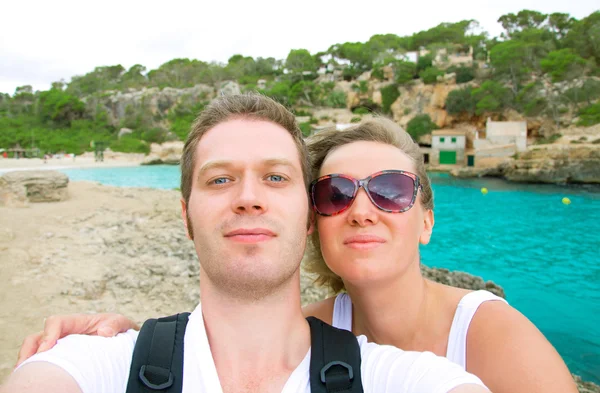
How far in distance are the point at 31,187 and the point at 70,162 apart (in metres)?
31.6

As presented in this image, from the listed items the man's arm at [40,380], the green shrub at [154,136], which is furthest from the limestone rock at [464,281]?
the green shrub at [154,136]

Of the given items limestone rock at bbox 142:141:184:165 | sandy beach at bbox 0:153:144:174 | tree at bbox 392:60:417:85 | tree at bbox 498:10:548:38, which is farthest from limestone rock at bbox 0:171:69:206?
tree at bbox 498:10:548:38

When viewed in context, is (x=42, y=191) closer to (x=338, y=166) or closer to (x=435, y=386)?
(x=338, y=166)

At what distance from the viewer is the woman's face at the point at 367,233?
5.85 ft

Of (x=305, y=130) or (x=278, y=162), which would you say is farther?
(x=305, y=130)

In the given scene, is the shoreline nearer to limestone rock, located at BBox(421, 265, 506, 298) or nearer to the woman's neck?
limestone rock, located at BBox(421, 265, 506, 298)

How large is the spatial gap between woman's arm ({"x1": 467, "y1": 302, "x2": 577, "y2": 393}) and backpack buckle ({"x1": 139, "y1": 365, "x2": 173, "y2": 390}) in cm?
123

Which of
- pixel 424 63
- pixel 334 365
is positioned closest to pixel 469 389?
pixel 334 365

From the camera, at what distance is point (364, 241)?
1.78 m

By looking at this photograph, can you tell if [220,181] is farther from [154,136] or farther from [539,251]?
[154,136]

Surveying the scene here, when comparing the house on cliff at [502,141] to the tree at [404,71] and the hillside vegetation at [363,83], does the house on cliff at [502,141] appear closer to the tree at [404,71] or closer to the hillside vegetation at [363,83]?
the hillside vegetation at [363,83]

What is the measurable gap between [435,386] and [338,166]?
1.06m

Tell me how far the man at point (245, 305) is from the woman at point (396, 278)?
0.98 feet

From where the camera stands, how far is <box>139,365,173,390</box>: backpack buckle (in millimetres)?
1214
